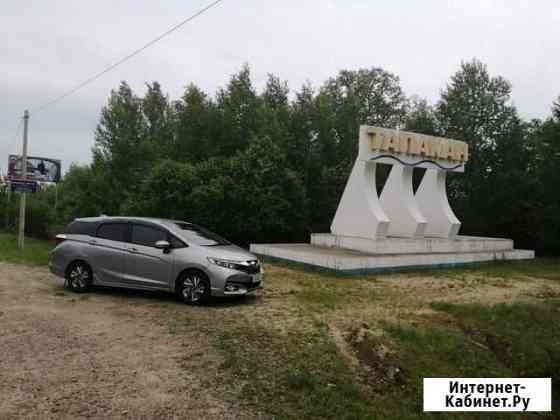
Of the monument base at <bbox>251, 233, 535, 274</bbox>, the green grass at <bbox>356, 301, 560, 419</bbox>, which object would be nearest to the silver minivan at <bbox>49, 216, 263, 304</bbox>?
the green grass at <bbox>356, 301, 560, 419</bbox>

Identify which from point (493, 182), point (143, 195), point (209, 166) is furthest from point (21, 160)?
point (493, 182)

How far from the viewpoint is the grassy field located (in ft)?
Result: 15.2

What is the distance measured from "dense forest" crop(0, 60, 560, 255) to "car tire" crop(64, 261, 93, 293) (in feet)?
33.0

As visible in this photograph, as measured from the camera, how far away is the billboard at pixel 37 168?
1930cm

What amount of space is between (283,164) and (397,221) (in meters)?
5.84

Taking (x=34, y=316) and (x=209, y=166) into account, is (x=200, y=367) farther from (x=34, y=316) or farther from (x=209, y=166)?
(x=209, y=166)

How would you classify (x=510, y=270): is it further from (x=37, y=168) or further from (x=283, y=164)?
(x=37, y=168)

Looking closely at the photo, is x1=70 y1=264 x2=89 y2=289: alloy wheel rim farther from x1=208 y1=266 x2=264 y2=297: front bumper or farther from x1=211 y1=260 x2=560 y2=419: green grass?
x1=211 y1=260 x2=560 y2=419: green grass

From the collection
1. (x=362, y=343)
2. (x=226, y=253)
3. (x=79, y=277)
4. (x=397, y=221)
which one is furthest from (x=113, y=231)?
(x=397, y=221)

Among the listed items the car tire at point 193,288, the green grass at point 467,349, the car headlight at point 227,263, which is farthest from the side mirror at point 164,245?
the green grass at point 467,349

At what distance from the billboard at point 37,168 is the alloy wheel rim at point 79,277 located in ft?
38.6

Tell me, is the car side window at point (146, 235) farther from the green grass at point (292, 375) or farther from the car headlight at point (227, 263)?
the green grass at point (292, 375)

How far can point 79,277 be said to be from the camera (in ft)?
30.3

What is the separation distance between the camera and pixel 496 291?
11062mm
